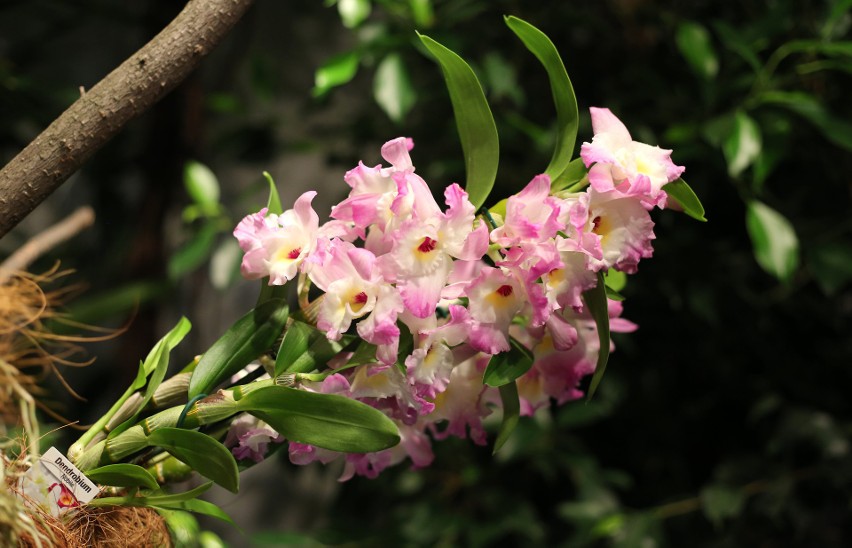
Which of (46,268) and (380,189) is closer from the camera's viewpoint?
(380,189)

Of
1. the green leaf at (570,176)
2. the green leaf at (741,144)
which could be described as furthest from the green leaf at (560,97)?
the green leaf at (741,144)

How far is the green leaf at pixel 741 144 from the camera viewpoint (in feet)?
3.29

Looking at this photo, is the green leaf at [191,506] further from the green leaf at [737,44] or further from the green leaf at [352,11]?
the green leaf at [737,44]

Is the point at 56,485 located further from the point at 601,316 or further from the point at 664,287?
the point at 664,287

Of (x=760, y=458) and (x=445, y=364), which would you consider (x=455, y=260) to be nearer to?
(x=445, y=364)

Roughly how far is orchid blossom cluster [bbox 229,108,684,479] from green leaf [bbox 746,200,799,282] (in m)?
0.55

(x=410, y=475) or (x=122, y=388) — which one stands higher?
(x=122, y=388)

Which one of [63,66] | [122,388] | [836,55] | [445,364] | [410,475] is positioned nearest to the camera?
[445,364]

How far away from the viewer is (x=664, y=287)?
123 centimetres

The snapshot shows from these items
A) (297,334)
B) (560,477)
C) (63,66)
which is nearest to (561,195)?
(297,334)

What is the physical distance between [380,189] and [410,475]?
36.0 inches

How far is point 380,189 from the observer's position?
54 cm

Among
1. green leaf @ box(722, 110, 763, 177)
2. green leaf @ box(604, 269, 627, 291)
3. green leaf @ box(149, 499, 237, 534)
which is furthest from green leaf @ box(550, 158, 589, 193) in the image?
green leaf @ box(722, 110, 763, 177)

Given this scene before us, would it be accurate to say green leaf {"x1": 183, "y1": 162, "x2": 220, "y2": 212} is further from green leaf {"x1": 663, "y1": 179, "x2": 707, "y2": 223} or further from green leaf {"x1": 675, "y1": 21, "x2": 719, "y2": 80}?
green leaf {"x1": 663, "y1": 179, "x2": 707, "y2": 223}
